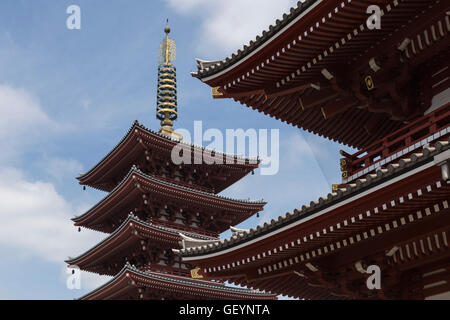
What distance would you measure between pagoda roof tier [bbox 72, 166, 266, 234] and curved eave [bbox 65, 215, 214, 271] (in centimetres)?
209

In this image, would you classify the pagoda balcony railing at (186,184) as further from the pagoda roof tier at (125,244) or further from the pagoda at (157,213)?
the pagoda roof tier at (125,244)

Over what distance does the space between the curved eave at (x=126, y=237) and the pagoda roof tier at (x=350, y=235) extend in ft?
47.3

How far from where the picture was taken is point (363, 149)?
13820mm

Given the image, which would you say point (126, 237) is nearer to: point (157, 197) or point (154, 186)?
point (157, 197)

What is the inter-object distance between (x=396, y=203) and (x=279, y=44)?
4931mm

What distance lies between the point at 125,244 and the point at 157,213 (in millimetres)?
2552

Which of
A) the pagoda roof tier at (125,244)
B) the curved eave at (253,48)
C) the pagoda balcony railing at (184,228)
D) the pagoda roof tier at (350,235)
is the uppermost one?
the pagoda balcony railing at (184,228)

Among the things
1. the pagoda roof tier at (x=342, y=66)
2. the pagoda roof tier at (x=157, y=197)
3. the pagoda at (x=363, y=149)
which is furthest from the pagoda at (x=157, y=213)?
the pagoda roof tier at (x=342, y=66)

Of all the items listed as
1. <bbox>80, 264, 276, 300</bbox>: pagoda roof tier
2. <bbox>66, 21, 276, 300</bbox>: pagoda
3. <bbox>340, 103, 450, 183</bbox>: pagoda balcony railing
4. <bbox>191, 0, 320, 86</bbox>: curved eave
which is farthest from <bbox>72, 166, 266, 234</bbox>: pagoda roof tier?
<bbox>340, 103, 450, 183</bbox>: pagoda balcony railing

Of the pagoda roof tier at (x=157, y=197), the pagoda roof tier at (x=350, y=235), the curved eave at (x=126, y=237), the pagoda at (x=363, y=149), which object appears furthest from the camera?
the pagoda roof tier at (x=157, y=197)

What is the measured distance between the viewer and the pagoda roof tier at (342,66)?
12375 millimetres

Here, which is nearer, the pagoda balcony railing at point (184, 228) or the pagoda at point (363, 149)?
the pagoda at point (363, 149)
